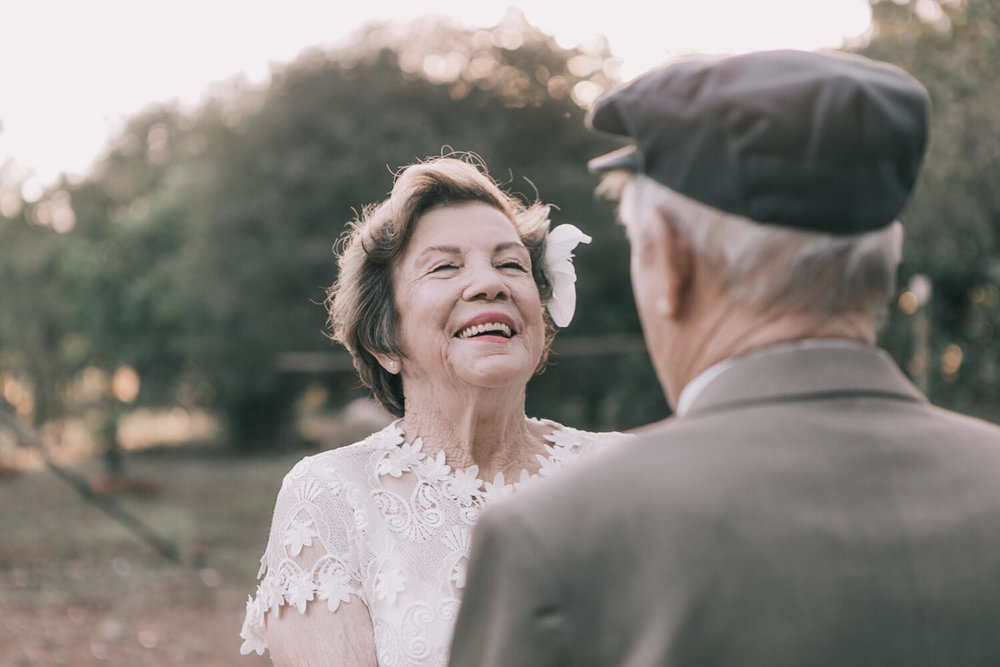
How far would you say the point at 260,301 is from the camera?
64.0 feet

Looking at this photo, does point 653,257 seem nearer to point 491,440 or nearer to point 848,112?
point 848,112

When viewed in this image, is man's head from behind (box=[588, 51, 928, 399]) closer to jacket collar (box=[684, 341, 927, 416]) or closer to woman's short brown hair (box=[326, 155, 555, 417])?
jacket collar (box=[684, 341, 927, 416])

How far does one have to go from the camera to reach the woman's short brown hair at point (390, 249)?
2.62 m

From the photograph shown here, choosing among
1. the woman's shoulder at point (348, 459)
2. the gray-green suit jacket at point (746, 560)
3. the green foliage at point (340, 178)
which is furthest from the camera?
the green foliage at point (340, 178)

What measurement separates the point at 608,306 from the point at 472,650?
57.6ft

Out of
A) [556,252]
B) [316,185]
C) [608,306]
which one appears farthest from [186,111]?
[556,252]

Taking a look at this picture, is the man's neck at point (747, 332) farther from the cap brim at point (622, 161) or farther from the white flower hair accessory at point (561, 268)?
the white flower hair accessory at point (561, 268)

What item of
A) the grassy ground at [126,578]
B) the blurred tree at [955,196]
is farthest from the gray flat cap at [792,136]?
the blurred tree at [955,196]

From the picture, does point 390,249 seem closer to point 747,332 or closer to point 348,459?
point 348,459

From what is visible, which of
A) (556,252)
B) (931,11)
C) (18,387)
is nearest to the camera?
(556,252)

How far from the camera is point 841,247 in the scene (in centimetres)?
108

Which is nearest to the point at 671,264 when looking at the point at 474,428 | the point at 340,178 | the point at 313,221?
the point at 474,428

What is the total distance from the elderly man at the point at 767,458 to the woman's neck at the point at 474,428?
1.42 m

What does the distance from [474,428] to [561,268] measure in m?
0.59
